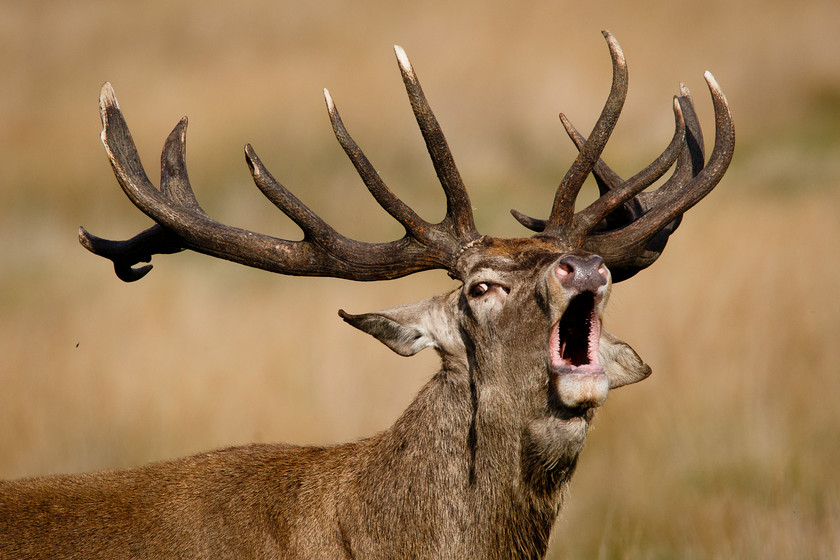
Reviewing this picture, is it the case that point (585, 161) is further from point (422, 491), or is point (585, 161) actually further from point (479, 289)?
point (422, 491)

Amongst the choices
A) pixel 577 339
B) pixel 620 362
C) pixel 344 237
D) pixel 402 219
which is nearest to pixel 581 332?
pixel 577 339

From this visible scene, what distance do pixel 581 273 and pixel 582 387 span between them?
0.42 m

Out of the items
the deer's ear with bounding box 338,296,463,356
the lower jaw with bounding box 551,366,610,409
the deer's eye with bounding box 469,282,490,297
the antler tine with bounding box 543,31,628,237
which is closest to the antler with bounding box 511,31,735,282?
the antler tine with bounding box 543,31,628,237

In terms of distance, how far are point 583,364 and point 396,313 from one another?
83cm

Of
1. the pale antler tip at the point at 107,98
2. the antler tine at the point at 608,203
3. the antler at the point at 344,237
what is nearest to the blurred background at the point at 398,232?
the antler tine at the point at 608,203

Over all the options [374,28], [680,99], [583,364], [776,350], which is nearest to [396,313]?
[583,364]

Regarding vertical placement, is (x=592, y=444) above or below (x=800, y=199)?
below

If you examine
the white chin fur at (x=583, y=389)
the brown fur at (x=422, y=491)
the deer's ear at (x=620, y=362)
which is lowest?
the brown fur at (x=422, y=491)

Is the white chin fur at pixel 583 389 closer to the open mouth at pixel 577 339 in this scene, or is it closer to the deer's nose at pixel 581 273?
the open mouth at pixel 577 339

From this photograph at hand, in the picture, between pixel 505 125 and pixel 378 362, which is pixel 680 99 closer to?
pixel 378 362

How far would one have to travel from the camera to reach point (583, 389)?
11.6 feet

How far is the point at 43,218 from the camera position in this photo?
46.0ft

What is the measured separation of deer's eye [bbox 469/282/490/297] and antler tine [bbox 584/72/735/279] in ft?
2.43

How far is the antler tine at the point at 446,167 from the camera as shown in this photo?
166 inches
